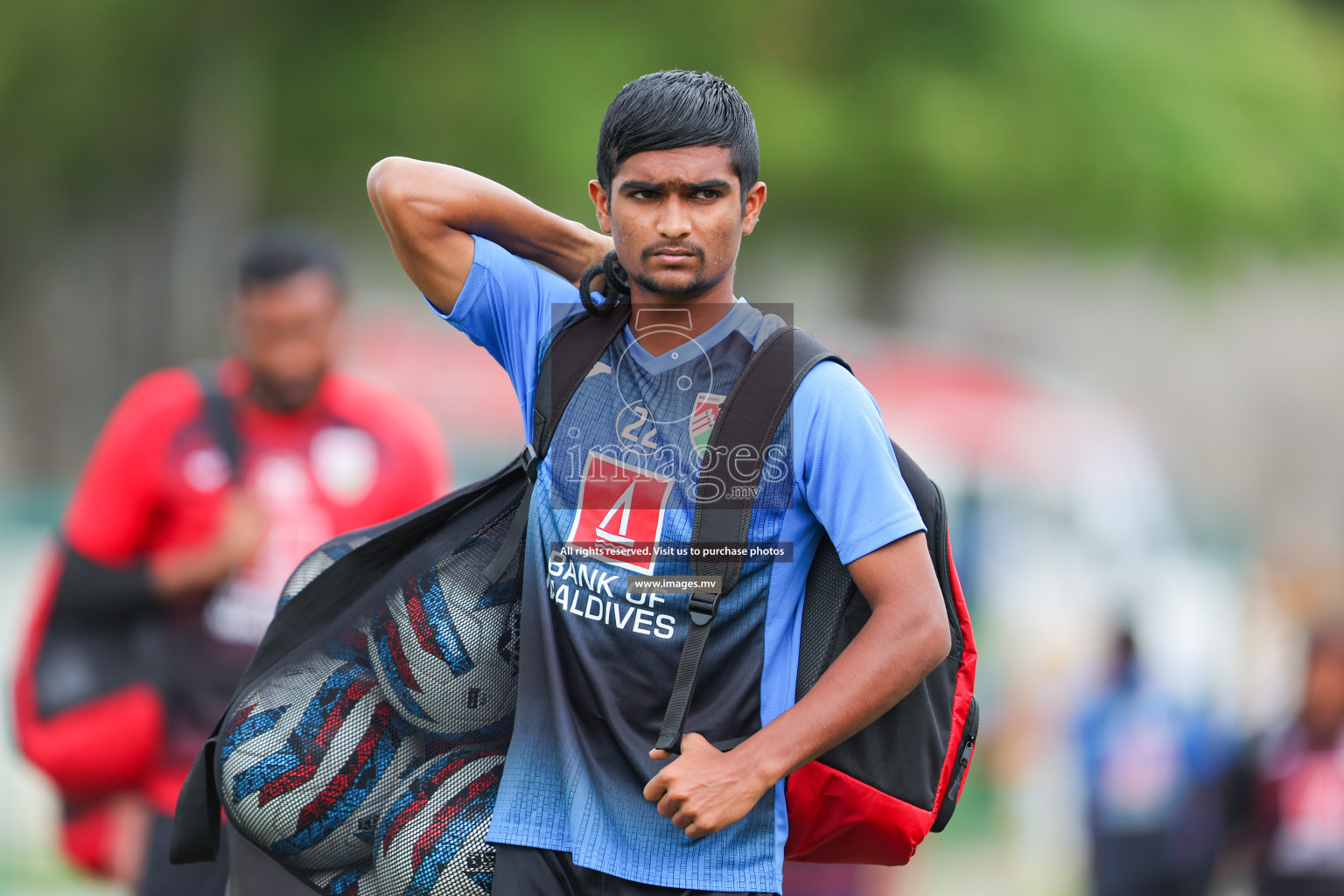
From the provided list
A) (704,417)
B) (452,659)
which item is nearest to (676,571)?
(704,417)

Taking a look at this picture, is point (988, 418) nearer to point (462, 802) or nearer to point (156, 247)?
point (156, 247)

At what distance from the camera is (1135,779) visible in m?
8.03

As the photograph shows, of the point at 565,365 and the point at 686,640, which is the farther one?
the point at 565,365

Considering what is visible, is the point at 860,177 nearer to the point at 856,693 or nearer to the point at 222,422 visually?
the point at 222,422

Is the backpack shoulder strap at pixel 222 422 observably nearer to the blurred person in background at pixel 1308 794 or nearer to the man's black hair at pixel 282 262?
the man's black hair at pixel 282 262

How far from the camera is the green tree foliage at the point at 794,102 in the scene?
11.8m

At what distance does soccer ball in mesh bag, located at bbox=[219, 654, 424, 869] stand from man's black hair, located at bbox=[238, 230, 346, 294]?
2.69 meters

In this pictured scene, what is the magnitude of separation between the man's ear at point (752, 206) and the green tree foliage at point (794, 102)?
357 inches

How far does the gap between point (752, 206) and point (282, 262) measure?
2.91 metres

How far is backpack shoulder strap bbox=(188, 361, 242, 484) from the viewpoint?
16.5 feet

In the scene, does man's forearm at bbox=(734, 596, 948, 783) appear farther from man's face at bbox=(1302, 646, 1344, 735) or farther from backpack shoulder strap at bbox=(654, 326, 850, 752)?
man's face at bbox=(1302, 646, 1344, 735)

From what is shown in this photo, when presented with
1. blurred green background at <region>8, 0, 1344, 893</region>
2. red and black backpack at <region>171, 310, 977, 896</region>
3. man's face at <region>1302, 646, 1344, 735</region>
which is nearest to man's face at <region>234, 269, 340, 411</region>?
red and black backpack at <region>171, 310, 977, 896</region>

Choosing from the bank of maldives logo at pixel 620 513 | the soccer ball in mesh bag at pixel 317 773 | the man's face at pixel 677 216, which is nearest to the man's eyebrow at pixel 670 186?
the man's face at pixel 677 216

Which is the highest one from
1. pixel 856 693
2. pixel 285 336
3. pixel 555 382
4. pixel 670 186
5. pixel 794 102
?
pixel 794 102
